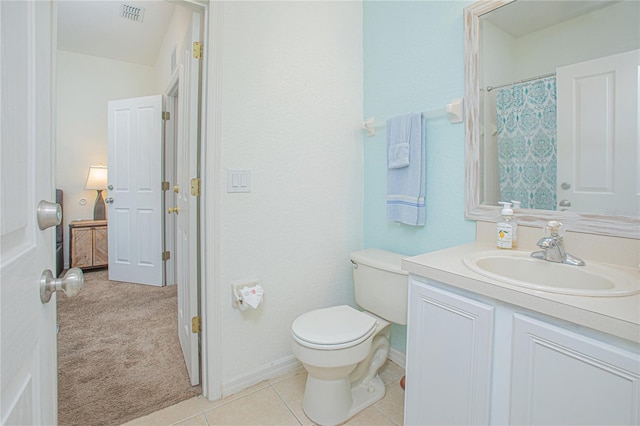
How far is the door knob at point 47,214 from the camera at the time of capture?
520 millimetres

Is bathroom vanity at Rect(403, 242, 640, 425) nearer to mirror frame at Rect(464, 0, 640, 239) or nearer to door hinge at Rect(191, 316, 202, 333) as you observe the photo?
mirror frame at Rect(464, 0, 640, 239)

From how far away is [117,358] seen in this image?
1.95 m

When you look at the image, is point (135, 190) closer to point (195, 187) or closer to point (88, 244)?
point (88, 244)

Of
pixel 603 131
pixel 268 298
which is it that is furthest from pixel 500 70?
pixel 268 298

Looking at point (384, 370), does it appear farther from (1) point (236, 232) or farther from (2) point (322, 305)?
(1) point (236, 232)

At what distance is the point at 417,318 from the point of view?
3.78ft

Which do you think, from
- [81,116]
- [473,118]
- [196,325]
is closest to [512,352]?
[473,118]

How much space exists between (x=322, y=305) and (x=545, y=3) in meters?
1.79

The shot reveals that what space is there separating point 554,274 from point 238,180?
1378mm

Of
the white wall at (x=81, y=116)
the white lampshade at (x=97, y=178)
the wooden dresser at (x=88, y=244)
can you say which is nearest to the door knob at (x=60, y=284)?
the wooden dresser at (x=88, y=244)

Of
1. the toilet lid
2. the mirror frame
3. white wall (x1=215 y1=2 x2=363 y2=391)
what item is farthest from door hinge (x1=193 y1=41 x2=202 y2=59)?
the toilet lid

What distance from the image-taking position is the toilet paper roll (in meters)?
1.58

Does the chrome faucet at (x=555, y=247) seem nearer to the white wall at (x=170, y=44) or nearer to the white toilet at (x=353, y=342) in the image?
the white toilet at (x=353, y=342)

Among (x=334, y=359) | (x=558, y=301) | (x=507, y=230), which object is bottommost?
(x=334, y=359)
